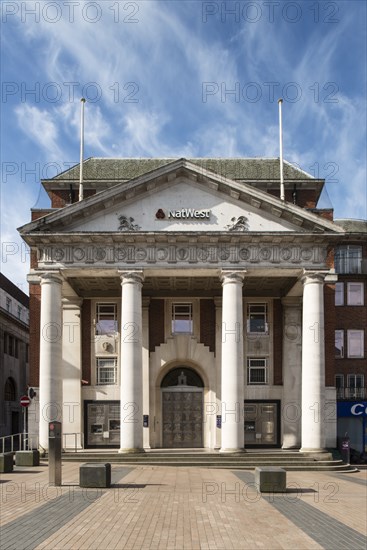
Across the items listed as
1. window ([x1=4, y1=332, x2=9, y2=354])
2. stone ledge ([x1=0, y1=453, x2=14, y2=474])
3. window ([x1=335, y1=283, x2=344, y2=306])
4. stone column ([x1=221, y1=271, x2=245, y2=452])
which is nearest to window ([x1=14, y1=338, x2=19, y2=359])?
window ([x1=4, y1=332, x2=9, y2=354])

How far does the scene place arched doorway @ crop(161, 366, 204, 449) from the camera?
38594mm

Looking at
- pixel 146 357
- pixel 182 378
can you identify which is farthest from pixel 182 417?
pixel 146 357

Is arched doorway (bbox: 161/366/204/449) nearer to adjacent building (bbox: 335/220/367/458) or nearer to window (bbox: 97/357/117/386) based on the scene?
window (bbox: 97/357/117/386)

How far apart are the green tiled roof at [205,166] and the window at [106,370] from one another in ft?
37.0

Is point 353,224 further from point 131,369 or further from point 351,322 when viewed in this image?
point 131,369

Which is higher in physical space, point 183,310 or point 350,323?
point 183,310

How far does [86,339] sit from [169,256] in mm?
8603

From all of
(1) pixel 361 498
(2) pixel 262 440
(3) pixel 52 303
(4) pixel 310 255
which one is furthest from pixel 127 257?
(1) pixel 361 498

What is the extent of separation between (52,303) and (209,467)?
10.6 m

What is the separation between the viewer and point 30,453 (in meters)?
29.0

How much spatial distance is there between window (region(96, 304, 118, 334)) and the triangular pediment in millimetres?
7163

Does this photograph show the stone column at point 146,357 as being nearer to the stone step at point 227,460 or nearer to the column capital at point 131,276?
the column capital at point 131,276

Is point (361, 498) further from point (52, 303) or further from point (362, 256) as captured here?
point (362, 256)

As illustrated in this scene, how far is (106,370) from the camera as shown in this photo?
39000mm
